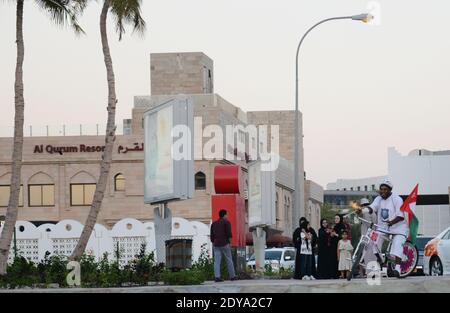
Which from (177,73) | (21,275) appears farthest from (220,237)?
(177,73)

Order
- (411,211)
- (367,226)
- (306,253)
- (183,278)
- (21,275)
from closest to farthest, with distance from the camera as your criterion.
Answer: (367,226), (411,211), (183,278), (21,275), (306,253)

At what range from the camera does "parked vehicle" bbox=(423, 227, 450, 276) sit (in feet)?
95.8

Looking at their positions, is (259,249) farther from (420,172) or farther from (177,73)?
(177,73)

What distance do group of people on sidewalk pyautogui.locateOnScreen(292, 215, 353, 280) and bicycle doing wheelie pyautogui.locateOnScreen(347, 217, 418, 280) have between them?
6250 mm

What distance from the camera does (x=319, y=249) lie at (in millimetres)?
31547

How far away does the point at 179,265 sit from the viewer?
29.9 metres

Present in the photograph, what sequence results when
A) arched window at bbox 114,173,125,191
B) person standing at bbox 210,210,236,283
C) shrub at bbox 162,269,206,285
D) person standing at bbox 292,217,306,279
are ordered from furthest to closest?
arched window at bbox 114,173,125,191
person standing at bbox 292,217,306,279
person standing at bbox 210,210,236,283
shrub at bbox 162,269,206,285

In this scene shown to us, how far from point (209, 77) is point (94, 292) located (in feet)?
271

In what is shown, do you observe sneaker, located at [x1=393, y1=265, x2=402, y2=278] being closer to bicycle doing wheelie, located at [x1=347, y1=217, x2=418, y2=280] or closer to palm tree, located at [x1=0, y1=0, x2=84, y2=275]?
bicycle doing wheelie, located at [x1=347, y1=217, x2=418, y2=280]

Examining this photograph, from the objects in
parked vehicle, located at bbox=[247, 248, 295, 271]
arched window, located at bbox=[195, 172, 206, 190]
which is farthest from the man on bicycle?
arched window, located at bbox=[195, 172, 206, 190]

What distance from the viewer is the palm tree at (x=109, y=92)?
36.0 metres

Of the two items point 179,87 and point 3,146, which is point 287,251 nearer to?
point 3,146

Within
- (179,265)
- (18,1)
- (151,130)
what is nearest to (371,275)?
(179,265)

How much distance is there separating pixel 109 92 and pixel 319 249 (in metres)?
8.52
